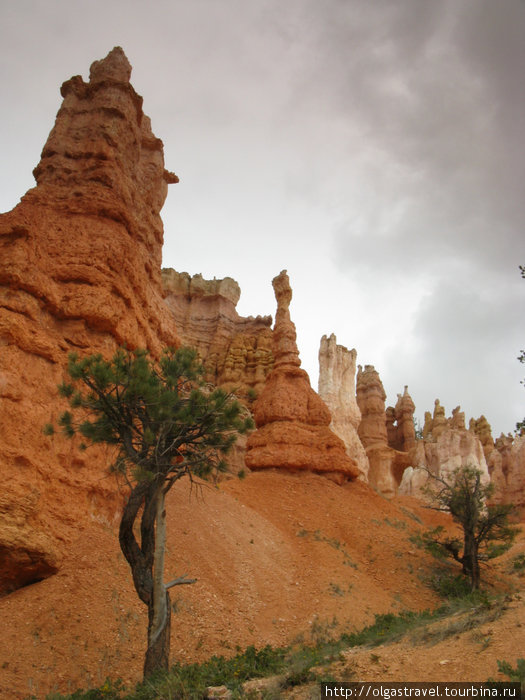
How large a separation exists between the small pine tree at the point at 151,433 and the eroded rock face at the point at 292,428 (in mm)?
16570

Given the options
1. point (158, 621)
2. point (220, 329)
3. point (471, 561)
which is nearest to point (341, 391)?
point (220, 329)

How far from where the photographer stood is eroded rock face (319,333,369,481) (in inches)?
1871

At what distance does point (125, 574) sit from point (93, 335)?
7.61 meters

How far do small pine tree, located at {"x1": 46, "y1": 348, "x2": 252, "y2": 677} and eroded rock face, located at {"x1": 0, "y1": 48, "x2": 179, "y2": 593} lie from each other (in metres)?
3.18

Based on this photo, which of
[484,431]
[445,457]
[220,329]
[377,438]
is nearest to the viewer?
[445,457]

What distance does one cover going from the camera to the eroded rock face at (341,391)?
47.5 metres

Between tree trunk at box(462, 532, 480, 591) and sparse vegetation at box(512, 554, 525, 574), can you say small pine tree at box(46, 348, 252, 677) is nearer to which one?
tree trunk at box(462, 532, 480, 591)

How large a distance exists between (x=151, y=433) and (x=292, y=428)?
19.7 metres

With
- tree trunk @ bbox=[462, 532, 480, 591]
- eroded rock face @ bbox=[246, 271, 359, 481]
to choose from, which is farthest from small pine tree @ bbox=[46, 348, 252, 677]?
eroded rock face @ bbox=[246, 271, 359, 481]

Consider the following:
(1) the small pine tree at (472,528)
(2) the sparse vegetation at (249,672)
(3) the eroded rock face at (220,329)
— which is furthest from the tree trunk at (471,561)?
(3) the eroded rock face at (220,329)

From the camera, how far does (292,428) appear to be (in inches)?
1143

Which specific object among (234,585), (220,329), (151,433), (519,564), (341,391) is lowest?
(519,564)

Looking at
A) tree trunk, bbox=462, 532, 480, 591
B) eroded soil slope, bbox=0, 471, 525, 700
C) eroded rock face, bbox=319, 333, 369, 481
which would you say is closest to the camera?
eroded soil slope, bbox=0, 471, 525, 700

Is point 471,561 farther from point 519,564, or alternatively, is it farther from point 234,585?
point 234,585
